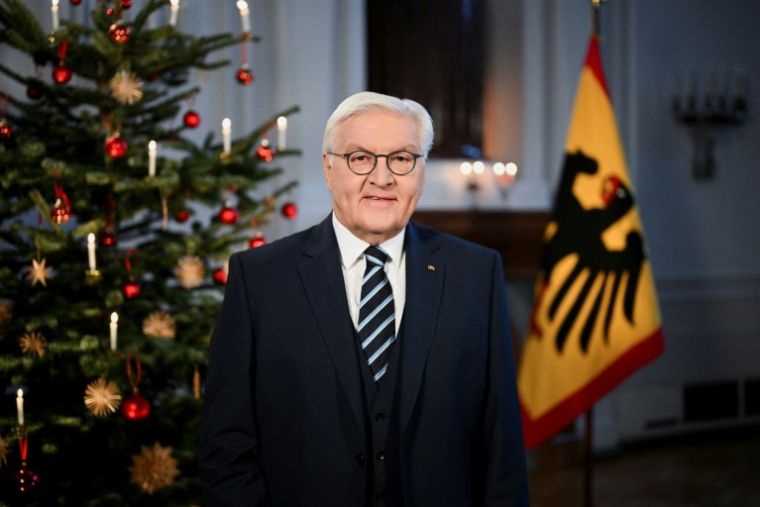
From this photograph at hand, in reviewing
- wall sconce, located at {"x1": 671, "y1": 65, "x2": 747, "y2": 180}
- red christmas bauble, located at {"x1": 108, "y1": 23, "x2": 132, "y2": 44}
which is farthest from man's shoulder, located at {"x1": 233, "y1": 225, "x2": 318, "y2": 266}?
wall sconce, located at {"x1": 671, "y1": 65, "x2": 747, "y2": 180}

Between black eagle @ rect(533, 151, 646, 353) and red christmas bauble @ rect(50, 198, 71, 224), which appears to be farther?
black eagle @ rect(533, 151, 646, 353)

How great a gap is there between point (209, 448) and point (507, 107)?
4325 millimetres

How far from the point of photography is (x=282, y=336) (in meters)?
1.77

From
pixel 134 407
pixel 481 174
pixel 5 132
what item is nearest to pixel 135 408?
pixel 134 407

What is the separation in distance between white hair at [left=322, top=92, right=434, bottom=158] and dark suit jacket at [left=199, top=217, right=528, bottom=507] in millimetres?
227

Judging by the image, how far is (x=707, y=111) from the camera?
243 inches

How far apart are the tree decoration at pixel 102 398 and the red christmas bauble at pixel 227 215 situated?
725 millimetres

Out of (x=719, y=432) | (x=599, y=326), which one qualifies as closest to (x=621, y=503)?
(x=599, y=326)

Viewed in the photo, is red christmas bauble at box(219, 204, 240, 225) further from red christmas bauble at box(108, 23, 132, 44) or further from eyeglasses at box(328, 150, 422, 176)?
eyeglasses at box(328, 150, 422, 176)

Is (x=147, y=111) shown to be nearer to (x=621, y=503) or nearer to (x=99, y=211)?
(x=99, y=211)

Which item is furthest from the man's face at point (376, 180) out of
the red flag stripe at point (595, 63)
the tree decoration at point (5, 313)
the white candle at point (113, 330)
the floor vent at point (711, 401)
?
the floor vent at point (711, 401)

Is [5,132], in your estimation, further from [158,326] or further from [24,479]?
[24,479]

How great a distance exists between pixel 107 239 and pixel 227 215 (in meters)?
0.42

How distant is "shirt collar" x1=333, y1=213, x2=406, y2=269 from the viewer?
1.84 m
